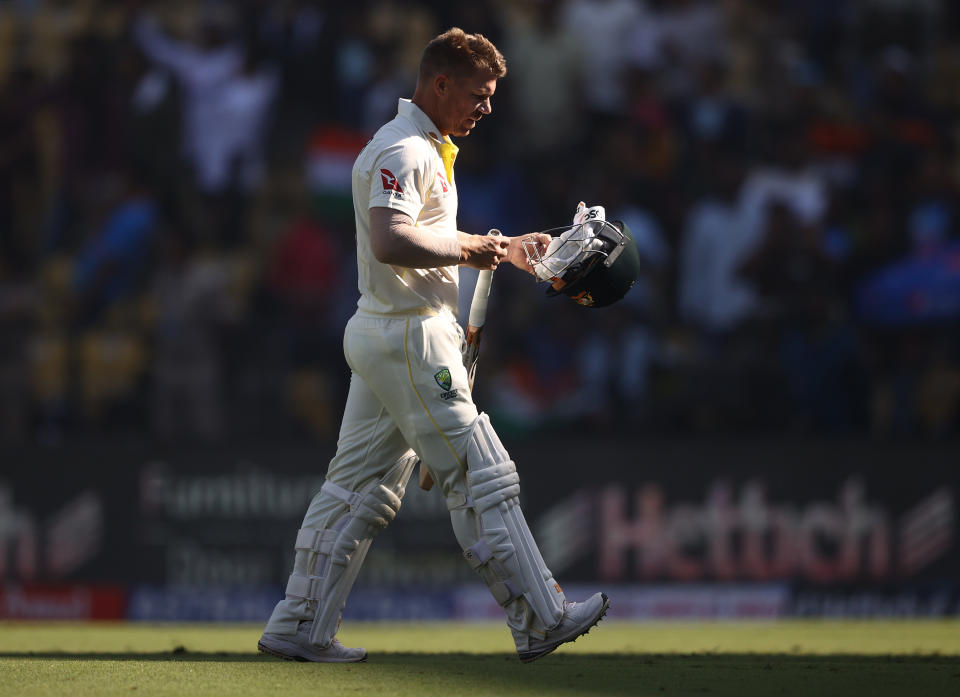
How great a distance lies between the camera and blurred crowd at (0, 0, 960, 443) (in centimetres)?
1026

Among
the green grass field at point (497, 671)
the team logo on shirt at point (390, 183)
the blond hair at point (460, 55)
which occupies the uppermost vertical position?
the blond hair at point (460, 55)

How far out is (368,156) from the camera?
15.7ft

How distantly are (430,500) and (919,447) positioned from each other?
3.40m

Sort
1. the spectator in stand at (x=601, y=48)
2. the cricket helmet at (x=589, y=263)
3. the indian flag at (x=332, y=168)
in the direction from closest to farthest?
the cricket helmet at (x=589, y=263), the indian flag at (x=332, y=168), the spectator in stand at (x=601, y=48)

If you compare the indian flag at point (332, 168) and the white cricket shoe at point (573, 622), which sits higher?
the indian flag at point (332, 168)

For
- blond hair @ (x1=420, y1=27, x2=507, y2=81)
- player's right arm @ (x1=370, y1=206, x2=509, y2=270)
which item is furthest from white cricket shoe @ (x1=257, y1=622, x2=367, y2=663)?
blond hair @ (x1=420, y1=27, x2=507, y2=81)

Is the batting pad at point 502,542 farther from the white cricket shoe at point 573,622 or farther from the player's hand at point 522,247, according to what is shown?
the player's hand at point 522,247

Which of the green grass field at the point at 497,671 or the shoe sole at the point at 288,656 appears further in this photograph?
the shoe sole at the point at 288,656

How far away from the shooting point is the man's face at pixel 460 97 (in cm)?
492

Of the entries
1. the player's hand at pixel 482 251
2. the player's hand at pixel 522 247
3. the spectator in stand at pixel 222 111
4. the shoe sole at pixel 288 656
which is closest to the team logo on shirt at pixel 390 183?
the player's hand at pixel 482 251

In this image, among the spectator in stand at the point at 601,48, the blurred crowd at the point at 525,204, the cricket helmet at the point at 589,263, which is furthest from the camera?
the spectator in stand at the point at 601,48

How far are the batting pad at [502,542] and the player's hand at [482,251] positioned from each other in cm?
57

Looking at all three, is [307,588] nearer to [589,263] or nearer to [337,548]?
[337,548]

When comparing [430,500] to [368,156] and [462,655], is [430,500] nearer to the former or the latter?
[462,655]
